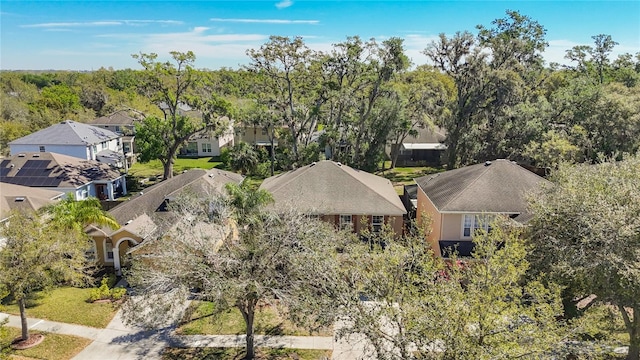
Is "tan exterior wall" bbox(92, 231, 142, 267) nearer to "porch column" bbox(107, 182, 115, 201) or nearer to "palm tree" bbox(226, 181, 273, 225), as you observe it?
"palm tree" bbox(226, 181, 273, 225)

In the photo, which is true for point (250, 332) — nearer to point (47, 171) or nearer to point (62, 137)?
point (47, 171)

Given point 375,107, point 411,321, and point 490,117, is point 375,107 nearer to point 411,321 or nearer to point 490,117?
point 490,117

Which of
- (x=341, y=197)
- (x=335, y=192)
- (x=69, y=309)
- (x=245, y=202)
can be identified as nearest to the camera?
(x=245, y=202)

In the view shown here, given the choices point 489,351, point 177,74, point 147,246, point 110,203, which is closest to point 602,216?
point 489,351

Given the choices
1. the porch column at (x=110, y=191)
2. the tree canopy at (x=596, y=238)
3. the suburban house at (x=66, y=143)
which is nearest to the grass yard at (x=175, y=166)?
the suburban house at (x=66, y=143)

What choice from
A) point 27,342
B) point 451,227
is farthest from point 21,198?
point 451,227

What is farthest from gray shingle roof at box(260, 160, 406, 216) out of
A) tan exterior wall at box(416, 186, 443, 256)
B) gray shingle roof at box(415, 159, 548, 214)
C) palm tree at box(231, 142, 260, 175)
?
palm tree at box(231, 142, 260, 175)

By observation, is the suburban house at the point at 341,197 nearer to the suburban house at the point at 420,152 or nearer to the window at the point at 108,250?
the window at the point at 108,250
